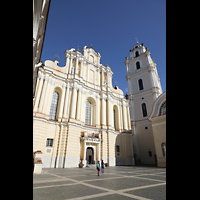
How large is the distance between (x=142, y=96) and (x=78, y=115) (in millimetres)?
17579

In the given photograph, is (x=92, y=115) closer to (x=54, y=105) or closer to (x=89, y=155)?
(x=89, y=155)

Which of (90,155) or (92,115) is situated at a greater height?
(92,115)

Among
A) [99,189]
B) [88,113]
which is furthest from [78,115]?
[99,189]

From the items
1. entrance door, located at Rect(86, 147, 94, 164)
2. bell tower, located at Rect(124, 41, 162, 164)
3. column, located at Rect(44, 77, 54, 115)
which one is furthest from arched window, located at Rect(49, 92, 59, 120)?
bell tower, located at Rect(124, 41, 162, 164)

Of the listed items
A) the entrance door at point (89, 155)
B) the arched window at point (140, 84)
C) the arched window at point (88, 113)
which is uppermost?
Result: the arched window at point (140, 84)

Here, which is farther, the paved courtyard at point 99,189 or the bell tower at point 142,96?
the bell tower at point 142,96

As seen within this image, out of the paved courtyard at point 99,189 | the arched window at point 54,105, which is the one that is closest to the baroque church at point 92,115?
the arched window at point 54,105

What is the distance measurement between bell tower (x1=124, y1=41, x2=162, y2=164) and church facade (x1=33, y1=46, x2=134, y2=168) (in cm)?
351

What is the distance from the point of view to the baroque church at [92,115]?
57.7 ft

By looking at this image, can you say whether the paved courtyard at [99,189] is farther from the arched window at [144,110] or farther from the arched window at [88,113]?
the arched window at [144,110]

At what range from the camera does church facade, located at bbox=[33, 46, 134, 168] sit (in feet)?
57.7

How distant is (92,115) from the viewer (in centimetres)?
2462
